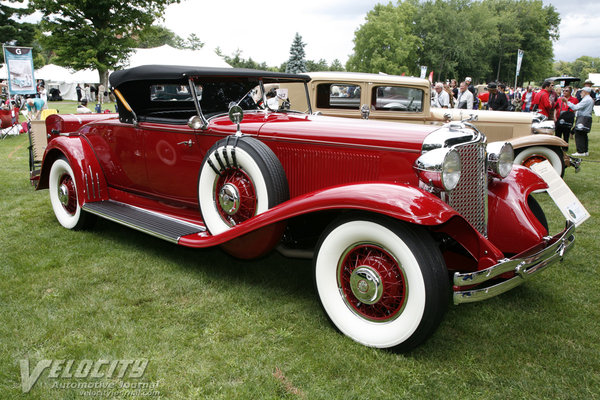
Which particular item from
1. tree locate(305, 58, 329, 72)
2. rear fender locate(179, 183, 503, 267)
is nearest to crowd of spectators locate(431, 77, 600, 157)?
rear fender locate(179, 183, 503, 267)

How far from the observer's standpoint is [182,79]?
3.66 metres

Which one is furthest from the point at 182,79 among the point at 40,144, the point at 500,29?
the point at 500,29

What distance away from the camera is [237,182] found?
339 cm

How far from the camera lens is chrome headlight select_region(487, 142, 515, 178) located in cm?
324

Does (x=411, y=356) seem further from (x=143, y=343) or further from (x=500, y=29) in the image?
(x=500, y=29)

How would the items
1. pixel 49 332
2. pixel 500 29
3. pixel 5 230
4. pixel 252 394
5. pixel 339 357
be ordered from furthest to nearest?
1. pixel 500 29
2. pixel 5 230
3. pixel 49 332
4. pixel 339 357
5. pixel 252 394

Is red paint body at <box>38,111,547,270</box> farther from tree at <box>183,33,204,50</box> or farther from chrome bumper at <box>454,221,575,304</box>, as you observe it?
tree at <box>183,33,204,50</box>

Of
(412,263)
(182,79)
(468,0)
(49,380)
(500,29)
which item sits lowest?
(49,380)

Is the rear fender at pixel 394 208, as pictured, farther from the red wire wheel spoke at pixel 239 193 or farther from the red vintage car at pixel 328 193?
the red wire wheel spoke at pixel 239 193

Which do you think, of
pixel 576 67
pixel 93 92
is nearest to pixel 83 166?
pixel 93 92

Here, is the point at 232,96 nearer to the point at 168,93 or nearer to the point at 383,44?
the point at 168,93

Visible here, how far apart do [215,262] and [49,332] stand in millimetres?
1501

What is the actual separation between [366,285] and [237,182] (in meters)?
1.37
